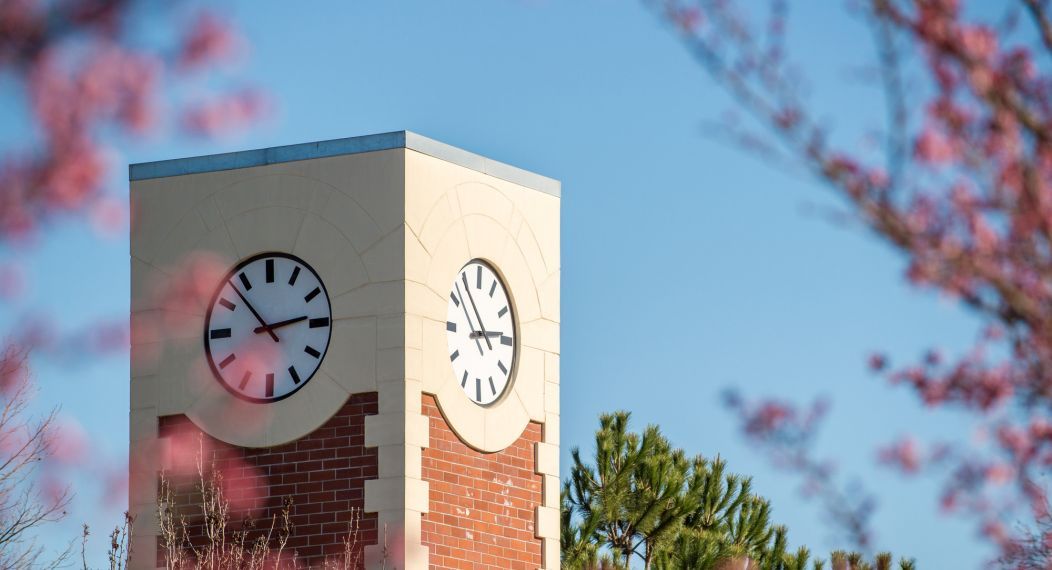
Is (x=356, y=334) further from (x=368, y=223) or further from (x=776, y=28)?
A: (x=776, y=28)

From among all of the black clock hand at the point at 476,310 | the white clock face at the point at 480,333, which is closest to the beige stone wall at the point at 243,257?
the white clock face at the point at 480,333

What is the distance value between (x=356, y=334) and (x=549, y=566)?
2.69 meters

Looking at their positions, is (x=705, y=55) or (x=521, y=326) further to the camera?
(x=521, y=326)

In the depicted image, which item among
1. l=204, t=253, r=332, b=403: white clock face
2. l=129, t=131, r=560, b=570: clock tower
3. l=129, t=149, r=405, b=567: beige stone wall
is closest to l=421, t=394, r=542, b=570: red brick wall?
l=129, t=131, r=560, b=570: clock tower

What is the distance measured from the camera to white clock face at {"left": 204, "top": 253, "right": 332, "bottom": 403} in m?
14.2

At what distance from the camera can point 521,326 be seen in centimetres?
1509

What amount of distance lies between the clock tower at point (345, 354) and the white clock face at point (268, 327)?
1cm

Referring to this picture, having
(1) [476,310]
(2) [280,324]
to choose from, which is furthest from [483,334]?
(2) [280,324]

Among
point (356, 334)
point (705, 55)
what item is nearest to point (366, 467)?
point (356, 334)

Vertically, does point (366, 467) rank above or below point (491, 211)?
below

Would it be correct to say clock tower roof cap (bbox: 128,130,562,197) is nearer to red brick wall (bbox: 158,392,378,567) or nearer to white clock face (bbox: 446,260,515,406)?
white clock face (bbox: 446,260,515,406)

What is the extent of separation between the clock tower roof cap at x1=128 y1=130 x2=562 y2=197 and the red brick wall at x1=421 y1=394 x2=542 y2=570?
2.02 meters

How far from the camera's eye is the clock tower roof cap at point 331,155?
46.8ft

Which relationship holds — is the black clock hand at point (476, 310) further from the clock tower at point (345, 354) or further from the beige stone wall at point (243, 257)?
the beige stone wall at point (243, 257)
